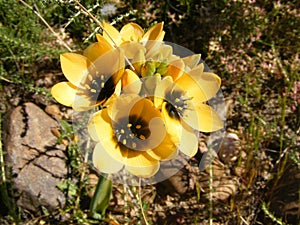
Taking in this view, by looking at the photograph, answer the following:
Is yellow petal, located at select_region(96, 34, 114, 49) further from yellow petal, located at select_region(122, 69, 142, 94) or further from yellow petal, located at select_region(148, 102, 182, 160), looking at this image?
yellow petal, located at select_region(148, 102, 182, 160)

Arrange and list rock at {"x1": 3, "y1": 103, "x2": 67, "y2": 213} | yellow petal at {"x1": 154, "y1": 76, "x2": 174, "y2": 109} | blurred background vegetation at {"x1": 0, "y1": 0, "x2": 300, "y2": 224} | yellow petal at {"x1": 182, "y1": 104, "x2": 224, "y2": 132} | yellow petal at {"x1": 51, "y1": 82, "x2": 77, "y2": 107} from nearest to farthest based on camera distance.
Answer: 1. yellow petal at {"x1": 154, "y1": 76, "x2": 174, "y2": 109}
2. yellow petal at {"x1": 51, "y1": 82, "x2": 77, "y2": 107}
3. yellow petal at {"x1": 182, "y1": 104, "x2": 224, "y2": 132}
4. rock at {"x1": 3, "y1": 103, "x2": 67, "y2": 213}
5. blurred background vegetation at {"x1": 0, "y1": 0, "x2": 300, "y2": 224}

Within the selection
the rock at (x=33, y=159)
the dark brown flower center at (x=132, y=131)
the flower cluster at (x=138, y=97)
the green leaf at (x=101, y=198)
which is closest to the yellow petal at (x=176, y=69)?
the flower cluster at (x=138, y=97)

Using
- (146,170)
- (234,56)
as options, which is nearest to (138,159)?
(146,170)

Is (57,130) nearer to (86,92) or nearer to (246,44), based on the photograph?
(86,92)

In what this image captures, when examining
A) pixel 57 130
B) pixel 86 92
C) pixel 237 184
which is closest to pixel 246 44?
pixel 237 184

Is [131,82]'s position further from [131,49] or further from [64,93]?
[64,93]

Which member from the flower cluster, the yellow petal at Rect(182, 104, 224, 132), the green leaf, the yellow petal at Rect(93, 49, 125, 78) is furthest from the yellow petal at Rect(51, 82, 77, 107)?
→ the green leaf
